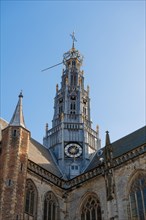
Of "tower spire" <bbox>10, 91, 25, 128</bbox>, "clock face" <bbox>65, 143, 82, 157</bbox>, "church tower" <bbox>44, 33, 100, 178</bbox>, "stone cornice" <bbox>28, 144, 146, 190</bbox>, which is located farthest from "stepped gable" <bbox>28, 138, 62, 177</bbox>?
"tower spire" <bbox>10, 91, 25, 128</bbox>

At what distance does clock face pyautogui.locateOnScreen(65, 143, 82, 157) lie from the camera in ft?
113

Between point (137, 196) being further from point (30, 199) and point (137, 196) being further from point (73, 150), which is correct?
point (73, 150)

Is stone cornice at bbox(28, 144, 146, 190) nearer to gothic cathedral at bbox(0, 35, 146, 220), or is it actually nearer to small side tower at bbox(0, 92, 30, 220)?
gothic cathedral at bbox(0, 35, 146, 220)

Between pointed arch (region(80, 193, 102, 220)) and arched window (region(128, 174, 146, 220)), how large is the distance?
3.02 meters

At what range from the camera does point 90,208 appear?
27094mm

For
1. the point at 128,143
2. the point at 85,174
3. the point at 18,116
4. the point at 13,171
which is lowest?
the point at 13,171

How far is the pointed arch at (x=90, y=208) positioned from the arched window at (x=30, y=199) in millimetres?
4063

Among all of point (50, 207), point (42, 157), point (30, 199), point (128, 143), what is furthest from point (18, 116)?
point (128, 143)

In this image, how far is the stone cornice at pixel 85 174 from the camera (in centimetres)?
2596

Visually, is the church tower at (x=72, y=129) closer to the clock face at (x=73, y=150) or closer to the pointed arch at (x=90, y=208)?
the clock face at (x=73, y=150)

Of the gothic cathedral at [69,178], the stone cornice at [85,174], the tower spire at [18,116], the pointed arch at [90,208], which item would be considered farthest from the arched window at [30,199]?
the tower spire at [18,116]

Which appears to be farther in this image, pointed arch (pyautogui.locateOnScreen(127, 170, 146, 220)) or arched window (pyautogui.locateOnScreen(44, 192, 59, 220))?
arched window (pyautogui.locateOnScreen(44, 192, 59, 220))

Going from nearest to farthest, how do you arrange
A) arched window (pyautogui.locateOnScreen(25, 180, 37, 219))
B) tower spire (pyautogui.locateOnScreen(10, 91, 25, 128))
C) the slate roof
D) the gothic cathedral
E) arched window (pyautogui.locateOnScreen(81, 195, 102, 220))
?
the gothic cathedral
arched window (pyautogui.locateOnScreen(25, 180, 37, 219))
arched window (pyautogui.locateOnScreen(81, 195, 102, 220))
tower spire (pyautogui.locateOnScreen(10, 91, 25, 128))
the slate roof

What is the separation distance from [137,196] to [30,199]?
7586 millimetres
